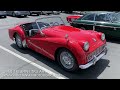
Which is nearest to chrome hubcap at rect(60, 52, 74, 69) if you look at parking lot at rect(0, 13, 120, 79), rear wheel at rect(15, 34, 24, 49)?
parking lot at rect(0, 13, 120, 79)

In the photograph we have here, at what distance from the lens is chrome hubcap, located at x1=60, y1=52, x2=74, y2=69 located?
4370 millimetres

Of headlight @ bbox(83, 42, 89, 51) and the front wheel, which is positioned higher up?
headlight @ bbox(83, 42, 89, 51)

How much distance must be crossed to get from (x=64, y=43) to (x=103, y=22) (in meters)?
3.79

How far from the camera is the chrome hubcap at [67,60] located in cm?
437

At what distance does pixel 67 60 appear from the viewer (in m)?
4.47

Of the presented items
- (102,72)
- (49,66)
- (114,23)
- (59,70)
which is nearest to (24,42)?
(49,66)

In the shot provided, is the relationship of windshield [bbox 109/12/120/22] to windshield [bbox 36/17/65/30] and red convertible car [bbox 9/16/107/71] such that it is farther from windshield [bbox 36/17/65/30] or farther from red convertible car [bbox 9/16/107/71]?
windshield [bbox 36/17/65/30]

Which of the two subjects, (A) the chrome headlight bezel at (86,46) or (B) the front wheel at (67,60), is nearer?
(A) the chrome headlight bezel at (86,46)

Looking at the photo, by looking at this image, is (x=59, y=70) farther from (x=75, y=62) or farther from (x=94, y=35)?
(x=94, y=35)

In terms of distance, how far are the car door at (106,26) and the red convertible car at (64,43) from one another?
2309 mm

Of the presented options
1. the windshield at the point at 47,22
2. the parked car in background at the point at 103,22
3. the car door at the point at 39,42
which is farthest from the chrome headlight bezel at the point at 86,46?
the parked car in background at the point at 103,22

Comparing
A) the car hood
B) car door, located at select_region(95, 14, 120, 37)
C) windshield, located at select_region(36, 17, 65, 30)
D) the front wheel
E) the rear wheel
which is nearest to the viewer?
the front wheel

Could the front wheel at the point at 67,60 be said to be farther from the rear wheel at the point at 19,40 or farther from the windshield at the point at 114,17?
the windshield at the point at 114,17
